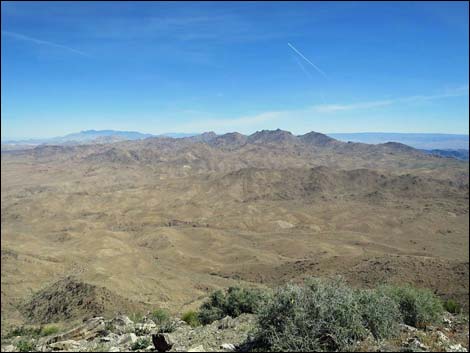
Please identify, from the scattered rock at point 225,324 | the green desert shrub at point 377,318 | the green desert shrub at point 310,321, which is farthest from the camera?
the scattered rock at point 225,324

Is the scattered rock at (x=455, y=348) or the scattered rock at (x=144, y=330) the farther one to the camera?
the scattered rock at (x=144, y=330)

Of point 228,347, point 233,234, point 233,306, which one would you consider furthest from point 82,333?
point 233,234

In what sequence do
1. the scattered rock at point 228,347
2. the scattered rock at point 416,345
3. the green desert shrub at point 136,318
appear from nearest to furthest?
the scattered rock at point 416,345
the scattered rock at point 228,347
the green desert shrub at point 136,318

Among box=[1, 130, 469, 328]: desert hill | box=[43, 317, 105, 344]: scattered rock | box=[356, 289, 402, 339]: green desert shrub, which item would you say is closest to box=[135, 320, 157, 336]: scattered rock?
box=[43, 317, 105, 344]: scattered rock

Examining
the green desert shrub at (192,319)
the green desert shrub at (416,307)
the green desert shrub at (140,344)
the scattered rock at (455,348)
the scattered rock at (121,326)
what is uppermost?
the scattered rock at (455,348)

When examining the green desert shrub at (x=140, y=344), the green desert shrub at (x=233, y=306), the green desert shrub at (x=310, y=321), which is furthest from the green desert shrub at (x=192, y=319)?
the green desert shrub at (x=310, y=321)

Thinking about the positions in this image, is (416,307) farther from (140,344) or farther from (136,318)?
(136,318)

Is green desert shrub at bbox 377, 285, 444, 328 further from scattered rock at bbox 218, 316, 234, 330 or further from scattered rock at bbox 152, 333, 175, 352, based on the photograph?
scattered rock at bbox 152, 333, 175, 352

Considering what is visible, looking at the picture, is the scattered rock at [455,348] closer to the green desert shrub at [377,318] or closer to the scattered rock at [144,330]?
the green desert shrub at [377,318]

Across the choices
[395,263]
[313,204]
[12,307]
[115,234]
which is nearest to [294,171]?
[313,204]

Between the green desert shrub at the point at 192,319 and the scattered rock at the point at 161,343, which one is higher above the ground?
the scattered rock at the point at 161,343

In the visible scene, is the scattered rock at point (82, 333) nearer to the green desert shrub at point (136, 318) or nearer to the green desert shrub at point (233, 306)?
the green desert shrub at point (136, 318)
